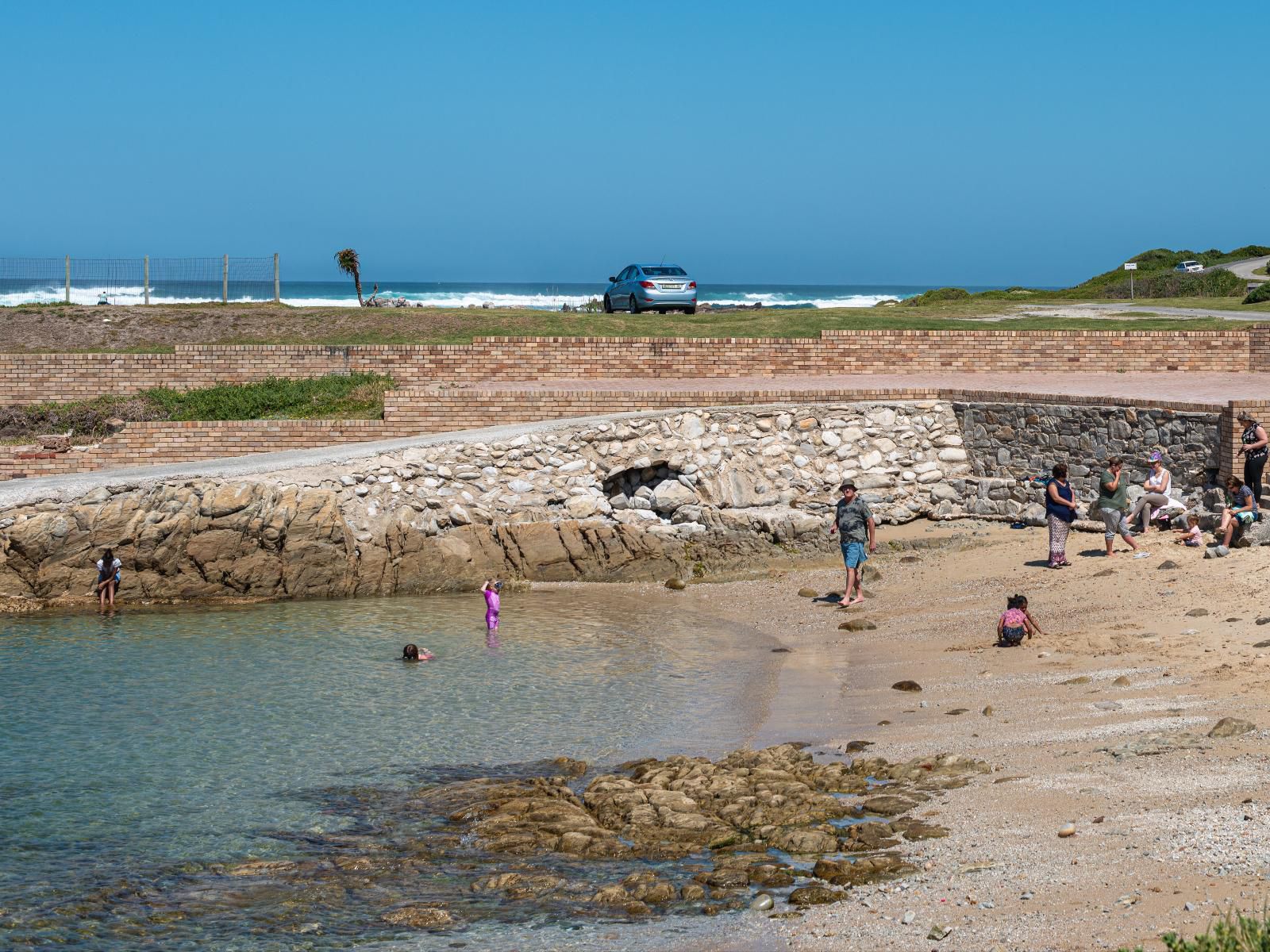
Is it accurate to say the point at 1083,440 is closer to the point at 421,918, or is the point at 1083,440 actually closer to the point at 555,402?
the point at 555,402

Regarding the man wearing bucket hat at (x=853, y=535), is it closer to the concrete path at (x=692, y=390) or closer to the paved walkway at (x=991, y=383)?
the concrete path at (x=692, y=390)

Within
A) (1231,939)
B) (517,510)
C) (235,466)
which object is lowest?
(1231,939)

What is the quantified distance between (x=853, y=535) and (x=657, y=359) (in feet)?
31.1

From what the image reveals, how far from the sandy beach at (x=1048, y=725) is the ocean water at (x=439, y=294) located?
23.3 m

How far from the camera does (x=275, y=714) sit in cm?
1275

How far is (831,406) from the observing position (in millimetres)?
21766

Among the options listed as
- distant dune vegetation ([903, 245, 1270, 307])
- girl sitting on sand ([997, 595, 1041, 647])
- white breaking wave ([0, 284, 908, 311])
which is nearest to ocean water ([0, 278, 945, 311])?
white breaking wave ([0, 284, 908, 311])

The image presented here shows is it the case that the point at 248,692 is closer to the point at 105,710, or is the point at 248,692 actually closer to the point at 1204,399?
the point at 105,710

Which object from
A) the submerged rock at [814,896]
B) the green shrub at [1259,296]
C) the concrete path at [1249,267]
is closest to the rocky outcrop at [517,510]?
the submerged rock at [814,896]

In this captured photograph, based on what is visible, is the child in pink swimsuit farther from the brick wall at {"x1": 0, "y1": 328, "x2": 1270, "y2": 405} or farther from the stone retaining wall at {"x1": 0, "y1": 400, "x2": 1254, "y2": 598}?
the brick wall at {"x1": 0, "y1": 328, "x2": 1270, "y2": 405}

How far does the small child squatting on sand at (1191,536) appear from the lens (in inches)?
646

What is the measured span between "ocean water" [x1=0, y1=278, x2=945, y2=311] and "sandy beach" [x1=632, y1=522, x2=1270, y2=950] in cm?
2330

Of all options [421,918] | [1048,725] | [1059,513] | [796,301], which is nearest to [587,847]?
[421,918]

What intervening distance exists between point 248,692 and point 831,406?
11.1 metres
